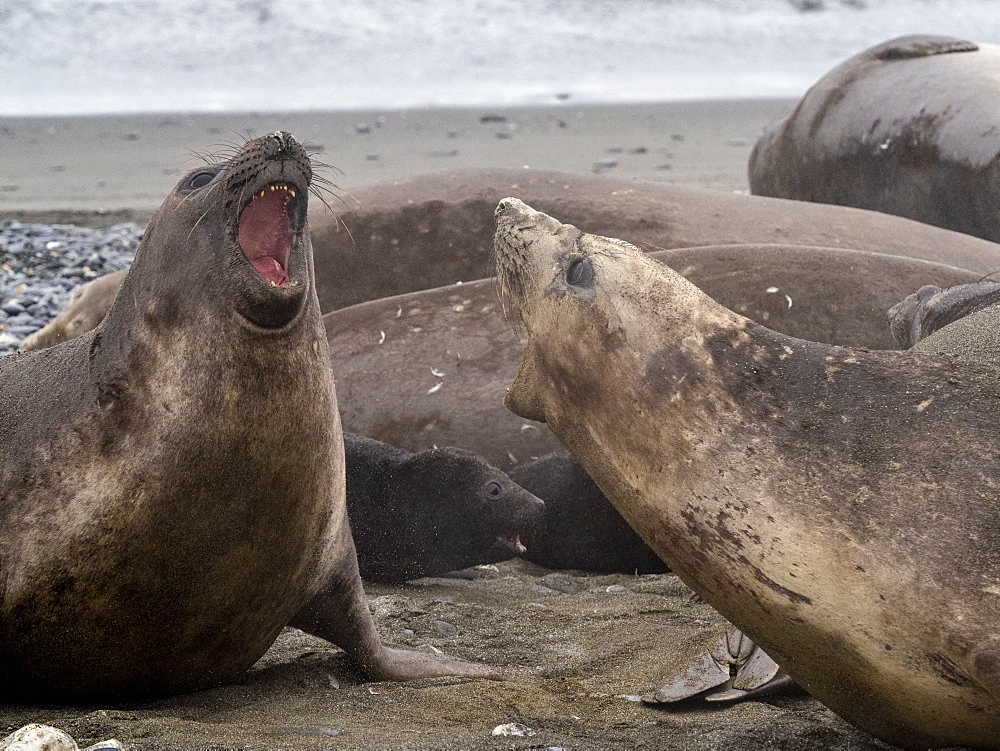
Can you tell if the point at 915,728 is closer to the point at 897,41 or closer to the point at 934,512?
the point at 934,512

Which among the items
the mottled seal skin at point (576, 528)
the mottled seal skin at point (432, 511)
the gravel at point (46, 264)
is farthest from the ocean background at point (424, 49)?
the mottled seal skin at point (432, 511)

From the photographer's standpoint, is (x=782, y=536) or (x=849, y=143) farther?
(x=849, y=143)

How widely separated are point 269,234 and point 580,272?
794mm

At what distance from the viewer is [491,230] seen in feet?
20.3

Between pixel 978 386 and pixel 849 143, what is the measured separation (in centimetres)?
514

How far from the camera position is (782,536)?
2717 millimetres

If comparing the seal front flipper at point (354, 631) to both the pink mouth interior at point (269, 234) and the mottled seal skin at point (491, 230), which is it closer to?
the pink mouth interior at point (269, 234)

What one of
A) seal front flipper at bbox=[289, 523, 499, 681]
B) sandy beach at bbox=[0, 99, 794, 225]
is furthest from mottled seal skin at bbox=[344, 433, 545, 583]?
sandy beach at bbox=[0, 99, 794, 225]

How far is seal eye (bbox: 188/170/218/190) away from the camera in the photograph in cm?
316

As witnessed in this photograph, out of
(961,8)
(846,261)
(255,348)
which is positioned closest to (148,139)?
(846,261)

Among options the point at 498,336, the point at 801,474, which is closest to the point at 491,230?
the point at 498,336

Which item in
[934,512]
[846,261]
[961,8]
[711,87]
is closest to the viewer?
[934,512]

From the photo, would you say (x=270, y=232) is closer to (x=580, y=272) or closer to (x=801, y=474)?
(x=580, y=272)

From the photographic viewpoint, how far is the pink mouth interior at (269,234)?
3.09 meters
